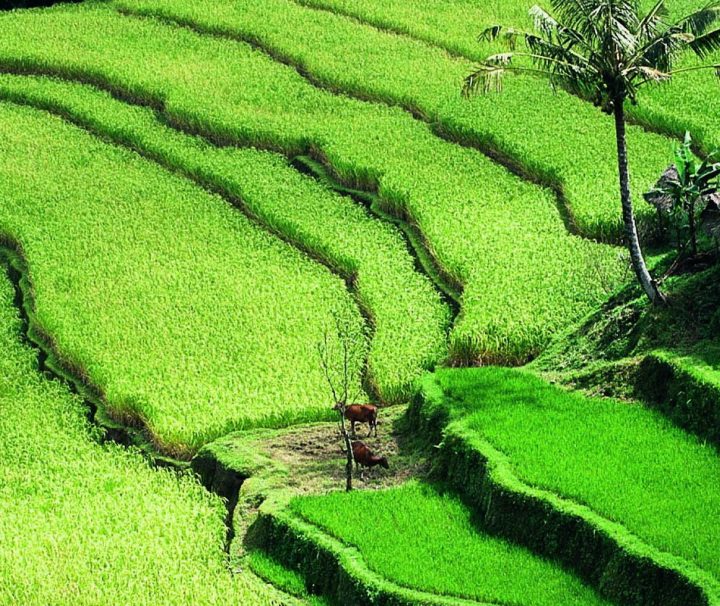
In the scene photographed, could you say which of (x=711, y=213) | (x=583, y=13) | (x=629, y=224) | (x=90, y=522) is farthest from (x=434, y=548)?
(x=583, y=13)

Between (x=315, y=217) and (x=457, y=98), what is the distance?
483 cm

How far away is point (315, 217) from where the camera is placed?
71.4 ft

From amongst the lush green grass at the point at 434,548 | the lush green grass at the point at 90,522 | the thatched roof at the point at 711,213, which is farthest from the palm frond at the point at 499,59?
the lush green grass at the point at 90,522

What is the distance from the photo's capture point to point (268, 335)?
18188mm

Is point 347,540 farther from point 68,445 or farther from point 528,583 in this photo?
point 68,445

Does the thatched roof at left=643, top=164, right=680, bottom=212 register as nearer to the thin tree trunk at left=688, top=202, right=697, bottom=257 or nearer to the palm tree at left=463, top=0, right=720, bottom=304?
the thin tree trunk at left=688, top=202, right=697, bottom=257

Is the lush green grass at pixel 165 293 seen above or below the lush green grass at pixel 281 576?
below

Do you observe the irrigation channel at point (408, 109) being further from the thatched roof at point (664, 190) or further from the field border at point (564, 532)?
the field border at point (564, 532)

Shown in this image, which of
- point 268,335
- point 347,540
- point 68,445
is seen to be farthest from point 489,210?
point 347,540

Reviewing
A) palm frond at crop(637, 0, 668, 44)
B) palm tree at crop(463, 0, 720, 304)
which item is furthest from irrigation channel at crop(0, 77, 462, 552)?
palm frond at crop(637, 0, 668, 44)

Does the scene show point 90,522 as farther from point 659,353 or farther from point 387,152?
point 387,152

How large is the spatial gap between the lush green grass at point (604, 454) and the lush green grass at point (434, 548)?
0.70 meters

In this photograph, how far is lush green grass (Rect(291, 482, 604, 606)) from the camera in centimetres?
1172

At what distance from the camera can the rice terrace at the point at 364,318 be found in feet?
42.0
